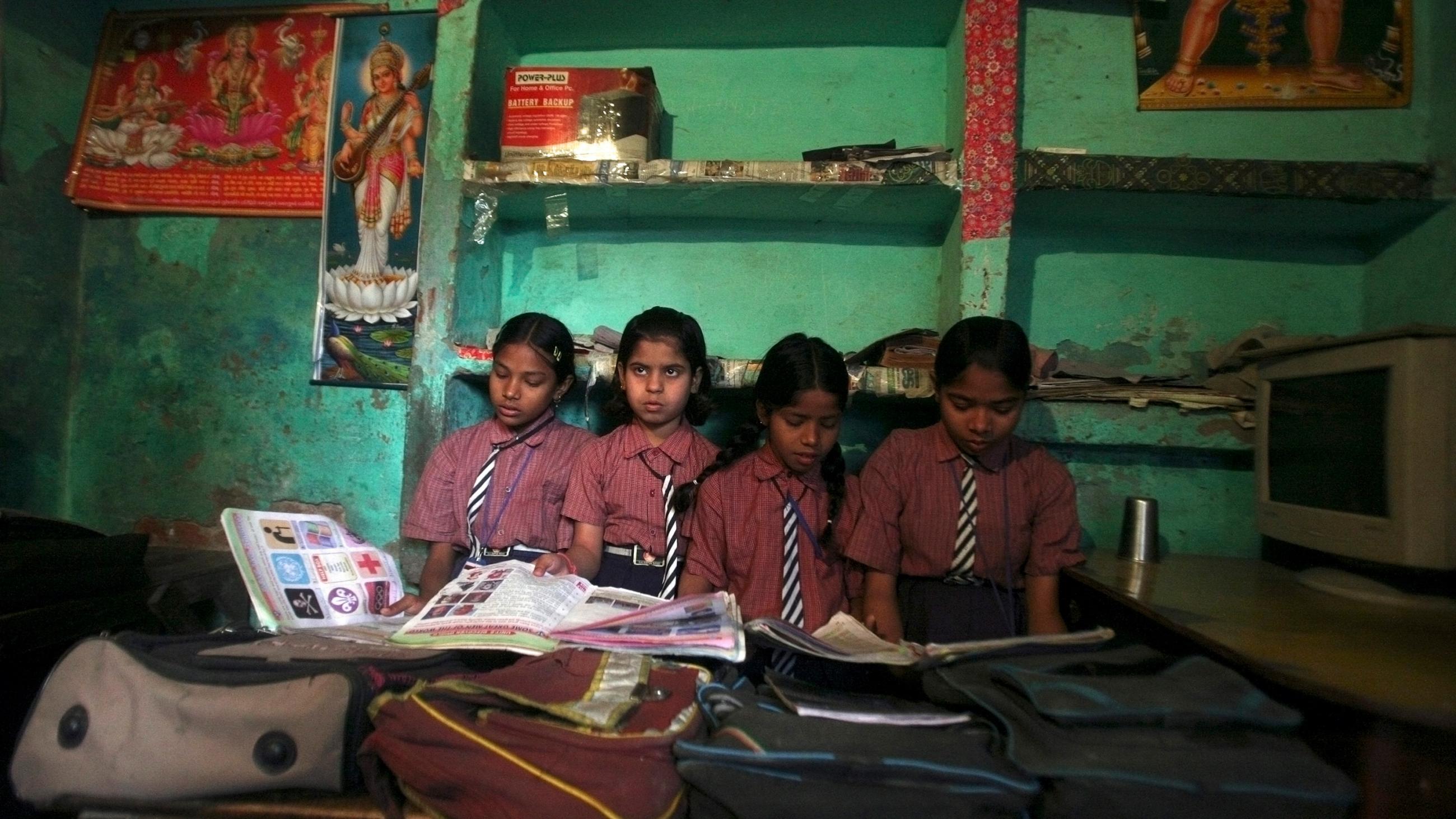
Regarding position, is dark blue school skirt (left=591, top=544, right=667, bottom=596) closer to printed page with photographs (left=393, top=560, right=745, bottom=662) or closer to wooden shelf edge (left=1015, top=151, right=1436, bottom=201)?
printed page with photographs (left=393, top=560, right=745, bottom=662)

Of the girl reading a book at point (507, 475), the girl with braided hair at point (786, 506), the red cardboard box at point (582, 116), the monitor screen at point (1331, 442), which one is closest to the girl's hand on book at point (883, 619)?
the girl with braided hair at point (786, 506)

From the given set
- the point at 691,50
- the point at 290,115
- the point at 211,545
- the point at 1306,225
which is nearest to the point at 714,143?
the point at 691,50

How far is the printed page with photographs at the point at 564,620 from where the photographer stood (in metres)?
1.48

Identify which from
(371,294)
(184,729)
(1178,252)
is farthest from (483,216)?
(1178,252)

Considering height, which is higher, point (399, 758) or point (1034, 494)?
point (1034, 494)

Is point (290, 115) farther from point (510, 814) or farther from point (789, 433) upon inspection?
point (510, 814)

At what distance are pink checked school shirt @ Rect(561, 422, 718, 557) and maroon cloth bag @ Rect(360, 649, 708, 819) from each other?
34.1 inches

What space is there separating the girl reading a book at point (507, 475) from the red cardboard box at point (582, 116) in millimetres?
624

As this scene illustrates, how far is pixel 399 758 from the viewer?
3.82ft

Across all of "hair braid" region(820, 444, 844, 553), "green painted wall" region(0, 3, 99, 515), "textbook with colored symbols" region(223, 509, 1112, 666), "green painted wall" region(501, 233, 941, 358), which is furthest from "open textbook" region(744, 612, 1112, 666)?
"green painted wall" region(0, 3, 99, 515)

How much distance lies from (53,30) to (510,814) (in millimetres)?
3751

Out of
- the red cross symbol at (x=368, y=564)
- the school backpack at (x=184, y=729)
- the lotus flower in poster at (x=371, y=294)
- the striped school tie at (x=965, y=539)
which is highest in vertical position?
the lotus flower in poster at (x=371, y=294)

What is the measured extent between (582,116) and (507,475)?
1279mm

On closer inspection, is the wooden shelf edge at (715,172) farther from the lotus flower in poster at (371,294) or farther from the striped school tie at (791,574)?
the striped school tie at (791,574)
